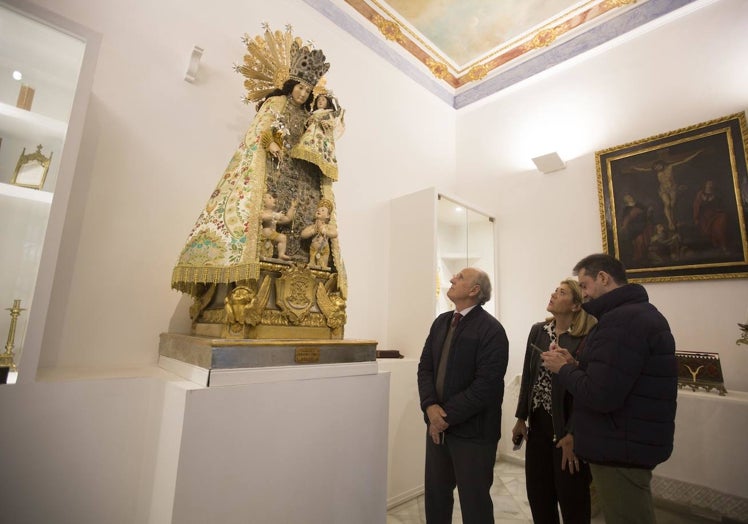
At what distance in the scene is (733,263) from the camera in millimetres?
3330

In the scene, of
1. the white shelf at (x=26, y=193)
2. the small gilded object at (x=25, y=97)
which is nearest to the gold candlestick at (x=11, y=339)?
the white shelf at (x=26, y=193)

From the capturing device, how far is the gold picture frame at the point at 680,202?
341 cm

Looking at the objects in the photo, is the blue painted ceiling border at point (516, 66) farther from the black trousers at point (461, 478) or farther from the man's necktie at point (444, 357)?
the black trousers at point (461, 478)

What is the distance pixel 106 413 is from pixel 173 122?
2.09 m

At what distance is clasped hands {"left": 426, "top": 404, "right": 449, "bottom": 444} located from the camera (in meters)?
2.11

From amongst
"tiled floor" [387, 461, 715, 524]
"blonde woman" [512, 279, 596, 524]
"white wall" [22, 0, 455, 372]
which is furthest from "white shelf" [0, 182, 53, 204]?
"tiled floor" [387, 461, 715, 524]

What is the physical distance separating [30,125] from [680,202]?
4.98 metres

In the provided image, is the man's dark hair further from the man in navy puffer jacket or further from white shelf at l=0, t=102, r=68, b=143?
white shelf at l=0, t=102, r=68, b=143

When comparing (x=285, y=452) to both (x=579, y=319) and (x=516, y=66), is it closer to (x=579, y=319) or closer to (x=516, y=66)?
(x=579, y=319)

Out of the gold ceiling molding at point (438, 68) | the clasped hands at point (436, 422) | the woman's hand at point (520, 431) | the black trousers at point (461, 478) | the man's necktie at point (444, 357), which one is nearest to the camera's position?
the black trousers at point (461, 478)

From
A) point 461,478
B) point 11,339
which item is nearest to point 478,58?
point 461,478

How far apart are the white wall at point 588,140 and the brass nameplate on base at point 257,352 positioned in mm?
2886

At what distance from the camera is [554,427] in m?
2.14

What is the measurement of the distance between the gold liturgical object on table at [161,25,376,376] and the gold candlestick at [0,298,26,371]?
0.70 metres
